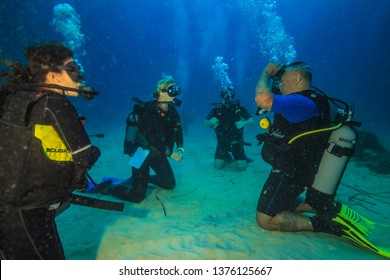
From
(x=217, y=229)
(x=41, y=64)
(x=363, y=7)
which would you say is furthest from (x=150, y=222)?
(x=363, y=7)

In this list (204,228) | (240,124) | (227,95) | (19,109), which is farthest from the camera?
(227,95)

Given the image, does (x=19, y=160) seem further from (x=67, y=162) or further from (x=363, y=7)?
(x=363, y=7)

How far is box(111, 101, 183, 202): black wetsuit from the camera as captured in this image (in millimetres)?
5589

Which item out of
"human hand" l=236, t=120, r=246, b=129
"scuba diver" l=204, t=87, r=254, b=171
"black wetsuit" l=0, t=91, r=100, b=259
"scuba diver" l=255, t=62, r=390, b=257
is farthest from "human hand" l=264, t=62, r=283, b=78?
"scuba diver" l=204, t=87, r=254, b=171

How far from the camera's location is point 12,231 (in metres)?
2.00

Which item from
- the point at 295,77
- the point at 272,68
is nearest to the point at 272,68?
the point at 272,68

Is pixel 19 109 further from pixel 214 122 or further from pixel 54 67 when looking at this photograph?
pixel 214 122

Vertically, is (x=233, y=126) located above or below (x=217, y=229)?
above

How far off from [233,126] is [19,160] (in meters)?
7.02

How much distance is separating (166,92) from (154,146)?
4.50ft

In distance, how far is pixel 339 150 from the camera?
11.9ft

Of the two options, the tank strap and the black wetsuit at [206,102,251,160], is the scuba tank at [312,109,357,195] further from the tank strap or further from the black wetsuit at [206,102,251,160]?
the black wetsuit at [206,102,251,160]
